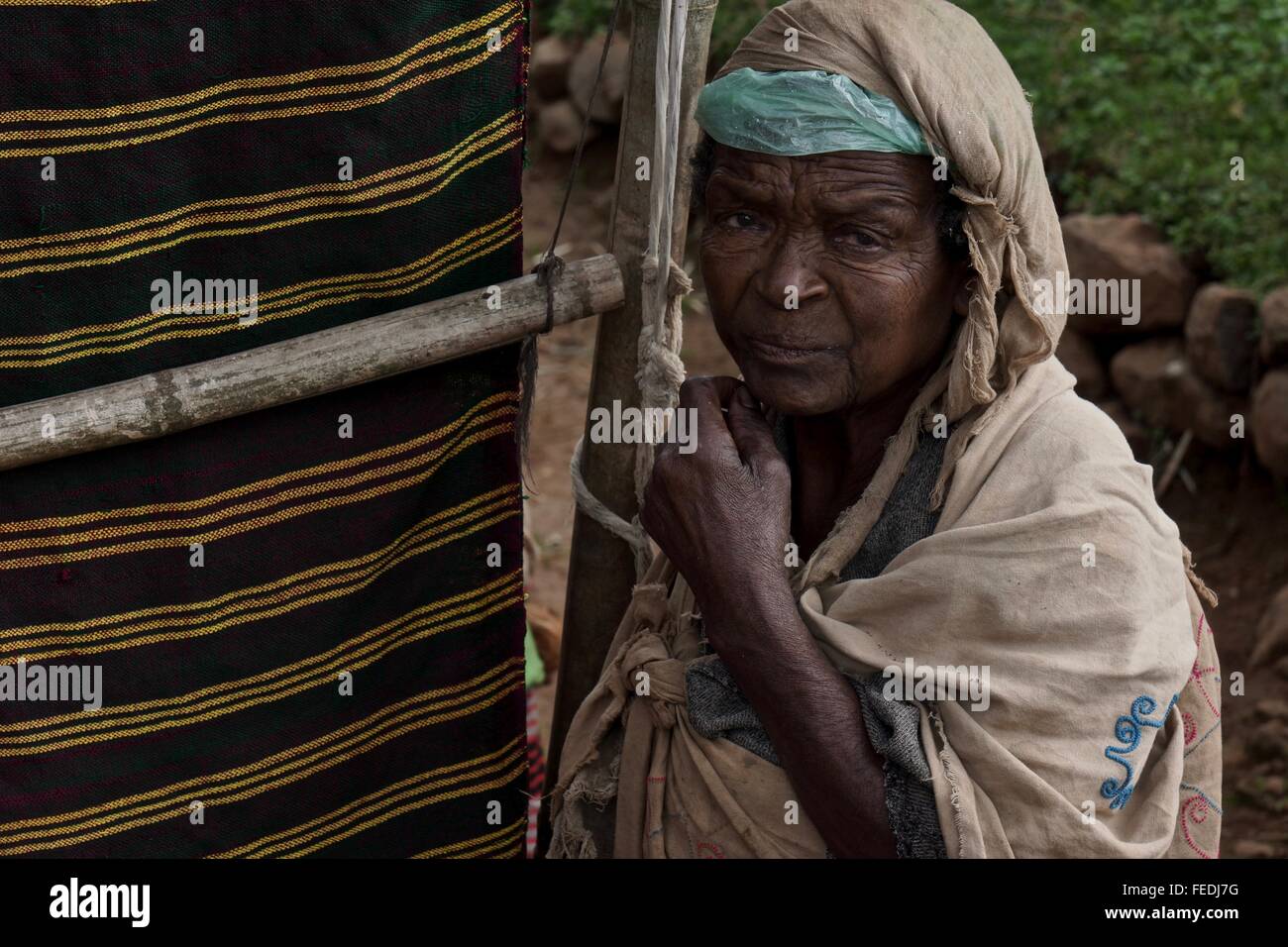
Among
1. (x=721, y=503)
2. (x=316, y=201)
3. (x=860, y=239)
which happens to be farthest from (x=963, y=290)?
(x=316, y=201)

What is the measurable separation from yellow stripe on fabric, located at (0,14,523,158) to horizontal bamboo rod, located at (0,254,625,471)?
28cm

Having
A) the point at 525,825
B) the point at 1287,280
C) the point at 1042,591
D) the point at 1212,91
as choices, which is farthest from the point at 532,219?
the point at 1042,591

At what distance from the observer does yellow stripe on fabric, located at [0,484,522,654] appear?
2111 mm

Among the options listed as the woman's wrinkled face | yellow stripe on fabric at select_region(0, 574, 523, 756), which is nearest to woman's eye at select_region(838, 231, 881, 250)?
the woman's wrinkled face

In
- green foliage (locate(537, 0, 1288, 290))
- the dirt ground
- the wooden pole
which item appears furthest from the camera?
green foliage (locate(537, 0, 1288, 290))

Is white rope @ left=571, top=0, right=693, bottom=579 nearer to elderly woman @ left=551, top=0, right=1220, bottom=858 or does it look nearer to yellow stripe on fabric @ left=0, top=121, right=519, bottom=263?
elderly woman @ left=551, top=0, right=1220, bottom=858

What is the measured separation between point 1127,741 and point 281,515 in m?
1.27

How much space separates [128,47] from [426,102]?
0.42m

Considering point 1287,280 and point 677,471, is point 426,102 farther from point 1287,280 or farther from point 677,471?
point 1287,280

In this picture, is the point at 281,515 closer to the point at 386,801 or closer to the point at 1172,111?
the point at 386,801

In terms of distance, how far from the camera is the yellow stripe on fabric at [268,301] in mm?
2004

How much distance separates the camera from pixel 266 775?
231 cm

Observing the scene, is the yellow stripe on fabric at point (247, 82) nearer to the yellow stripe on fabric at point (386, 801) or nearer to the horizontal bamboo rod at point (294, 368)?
the horizontal bamboo rod at point (294, 368)

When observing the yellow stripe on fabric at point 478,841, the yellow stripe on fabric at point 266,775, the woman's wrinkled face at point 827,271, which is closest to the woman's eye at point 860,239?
the woman's wrinkled face at point 827,271
